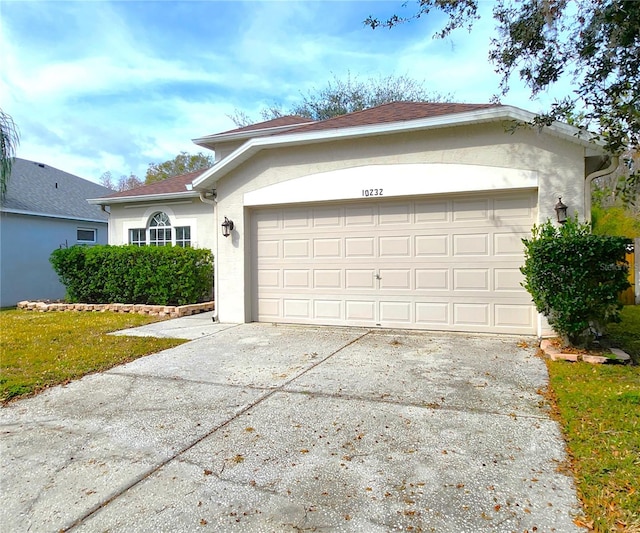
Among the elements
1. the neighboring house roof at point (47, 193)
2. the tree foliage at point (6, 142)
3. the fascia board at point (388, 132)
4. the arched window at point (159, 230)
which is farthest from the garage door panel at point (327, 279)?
the neighboring house roof at point (47, 193)

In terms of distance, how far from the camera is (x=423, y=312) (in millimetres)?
7883

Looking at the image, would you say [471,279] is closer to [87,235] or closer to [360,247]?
[360,247]

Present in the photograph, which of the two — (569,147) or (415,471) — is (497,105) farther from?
(415,471)

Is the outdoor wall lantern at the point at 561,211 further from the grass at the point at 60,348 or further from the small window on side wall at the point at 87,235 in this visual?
the small window on side wall at the point at 87,235

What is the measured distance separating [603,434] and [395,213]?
17.4ft

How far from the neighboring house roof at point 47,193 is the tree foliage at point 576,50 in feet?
46.3

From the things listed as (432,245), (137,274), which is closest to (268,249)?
(432,245)

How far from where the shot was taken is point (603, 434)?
3404 mm

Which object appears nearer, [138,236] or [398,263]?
[398,263]

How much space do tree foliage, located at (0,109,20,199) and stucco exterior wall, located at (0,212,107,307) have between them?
1.49m

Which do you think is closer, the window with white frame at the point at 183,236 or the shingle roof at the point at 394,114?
the shingle roof at the point at 394,114

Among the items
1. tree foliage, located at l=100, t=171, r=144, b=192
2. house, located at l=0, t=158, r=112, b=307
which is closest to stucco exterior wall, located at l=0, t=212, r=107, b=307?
house, located at l=0, t=158, r=112, b=307

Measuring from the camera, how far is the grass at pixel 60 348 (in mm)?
5378

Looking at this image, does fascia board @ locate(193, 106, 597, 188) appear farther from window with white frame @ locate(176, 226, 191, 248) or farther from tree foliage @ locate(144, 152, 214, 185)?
tree foliage @ locate(144, 152, 214, 185)
